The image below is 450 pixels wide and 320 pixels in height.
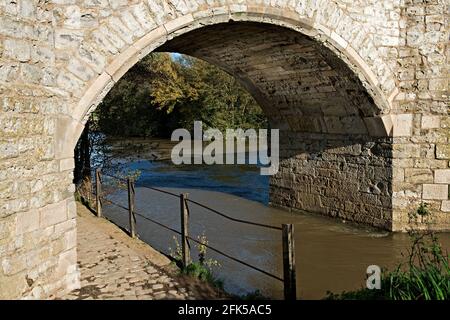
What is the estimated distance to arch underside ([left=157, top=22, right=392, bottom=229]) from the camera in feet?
21.8

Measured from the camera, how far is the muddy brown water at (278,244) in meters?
5.14

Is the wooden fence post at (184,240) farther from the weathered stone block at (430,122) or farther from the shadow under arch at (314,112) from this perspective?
the weathered stone block at (430,122)

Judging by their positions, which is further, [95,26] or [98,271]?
[98,271]

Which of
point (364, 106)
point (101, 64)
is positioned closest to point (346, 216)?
point (364, 106)

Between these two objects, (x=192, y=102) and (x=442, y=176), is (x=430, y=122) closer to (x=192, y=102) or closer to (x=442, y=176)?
(x=442, y=176)

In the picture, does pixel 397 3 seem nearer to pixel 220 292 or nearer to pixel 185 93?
pixel 220 292

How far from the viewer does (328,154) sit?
8.09 m

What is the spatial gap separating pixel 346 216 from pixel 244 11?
4237 millimetres

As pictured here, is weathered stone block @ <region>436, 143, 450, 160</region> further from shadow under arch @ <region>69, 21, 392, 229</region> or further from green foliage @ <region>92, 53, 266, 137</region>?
green foliage @ <region>92, 53, 266, 137</region>

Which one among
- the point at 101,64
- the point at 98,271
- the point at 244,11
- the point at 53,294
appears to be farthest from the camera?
the point at 244,11

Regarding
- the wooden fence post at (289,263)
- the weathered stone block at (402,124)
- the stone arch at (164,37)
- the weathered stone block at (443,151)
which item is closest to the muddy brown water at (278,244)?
the wooden fence post at (289,263)

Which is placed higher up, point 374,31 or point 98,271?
point 374,31

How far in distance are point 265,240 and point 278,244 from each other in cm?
28

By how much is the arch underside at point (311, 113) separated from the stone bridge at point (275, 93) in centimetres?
3
